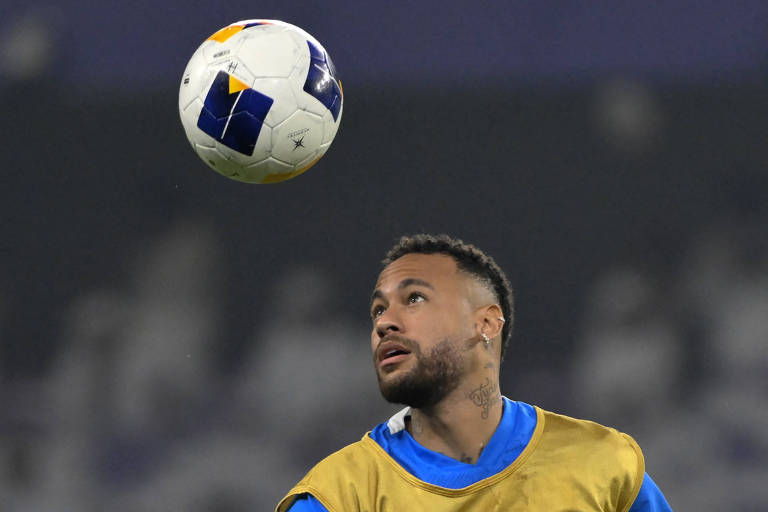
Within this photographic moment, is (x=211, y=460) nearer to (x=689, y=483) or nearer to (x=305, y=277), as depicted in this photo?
(x=305, y=277)

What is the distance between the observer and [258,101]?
2.67m

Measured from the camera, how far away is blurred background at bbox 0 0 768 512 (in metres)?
4.32

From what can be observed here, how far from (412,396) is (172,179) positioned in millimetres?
2413

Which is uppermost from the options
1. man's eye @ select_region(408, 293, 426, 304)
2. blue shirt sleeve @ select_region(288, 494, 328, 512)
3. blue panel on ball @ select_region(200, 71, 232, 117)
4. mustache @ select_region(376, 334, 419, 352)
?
blue panel on ball @ select_region(200, 71, 232, 117)

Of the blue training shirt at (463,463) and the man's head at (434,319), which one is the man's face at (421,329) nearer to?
the man's head at (434,319)

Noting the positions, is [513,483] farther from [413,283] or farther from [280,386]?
[280,386]

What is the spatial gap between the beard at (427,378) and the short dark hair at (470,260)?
0.27m

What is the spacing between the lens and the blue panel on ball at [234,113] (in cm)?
266

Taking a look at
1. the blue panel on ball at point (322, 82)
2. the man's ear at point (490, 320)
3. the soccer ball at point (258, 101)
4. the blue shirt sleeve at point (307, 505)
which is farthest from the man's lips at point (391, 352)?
the blue panel on ball at point (322, 82)

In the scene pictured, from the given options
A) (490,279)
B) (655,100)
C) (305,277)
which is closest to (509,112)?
(655,100)

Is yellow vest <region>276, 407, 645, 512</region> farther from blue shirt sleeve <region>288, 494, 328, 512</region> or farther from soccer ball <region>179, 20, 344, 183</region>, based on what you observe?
soccer ball <region>179, 20, 344, 183</region>

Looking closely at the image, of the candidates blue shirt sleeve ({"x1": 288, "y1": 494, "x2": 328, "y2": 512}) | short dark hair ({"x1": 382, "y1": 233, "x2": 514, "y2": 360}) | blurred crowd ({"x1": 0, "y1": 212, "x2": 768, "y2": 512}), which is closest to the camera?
blue shirt sleeve ({"x1": 288, "y1": 494, "x2": 328, "y2": 512})

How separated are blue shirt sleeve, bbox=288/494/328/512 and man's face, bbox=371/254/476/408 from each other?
322 mm

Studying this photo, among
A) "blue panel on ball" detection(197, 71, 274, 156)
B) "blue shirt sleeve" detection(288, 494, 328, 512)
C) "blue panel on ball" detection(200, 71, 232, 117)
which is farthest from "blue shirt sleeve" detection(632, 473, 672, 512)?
"blue panel on ball" detection(200, 71, 232, 117)
